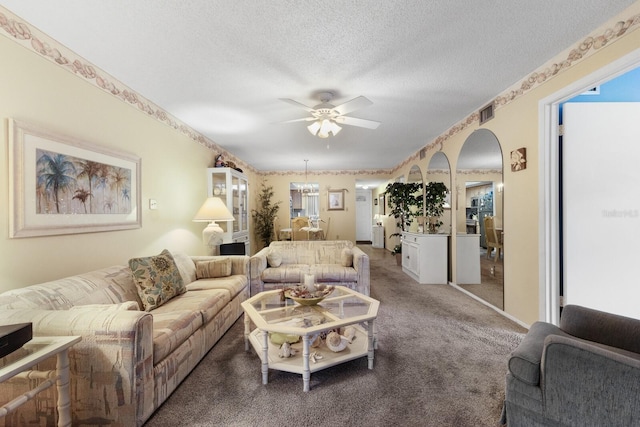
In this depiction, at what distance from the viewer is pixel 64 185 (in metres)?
1.92

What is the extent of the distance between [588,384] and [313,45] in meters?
2.38

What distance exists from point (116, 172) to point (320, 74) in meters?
2.05

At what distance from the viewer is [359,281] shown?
127 inches

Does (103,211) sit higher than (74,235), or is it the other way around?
(103,211)

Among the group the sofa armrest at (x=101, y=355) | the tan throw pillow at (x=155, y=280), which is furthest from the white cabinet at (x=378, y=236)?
the sofa armrest at (x=101, y=355)

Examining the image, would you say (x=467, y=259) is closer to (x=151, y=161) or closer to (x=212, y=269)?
(x=212, y=269)

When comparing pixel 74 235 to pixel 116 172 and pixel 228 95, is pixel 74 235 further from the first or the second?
pixel 228 95

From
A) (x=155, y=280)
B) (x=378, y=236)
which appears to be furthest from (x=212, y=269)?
(x=378, y=236)

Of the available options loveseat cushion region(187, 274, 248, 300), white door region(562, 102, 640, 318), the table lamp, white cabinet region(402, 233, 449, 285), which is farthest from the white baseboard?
the table lamp

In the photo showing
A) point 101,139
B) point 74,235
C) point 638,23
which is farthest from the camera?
point 101,139

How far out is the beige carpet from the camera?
1436mm

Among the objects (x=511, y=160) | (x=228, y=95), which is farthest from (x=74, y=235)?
(x=511, y=160)

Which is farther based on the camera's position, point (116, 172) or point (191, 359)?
point (116, 172)

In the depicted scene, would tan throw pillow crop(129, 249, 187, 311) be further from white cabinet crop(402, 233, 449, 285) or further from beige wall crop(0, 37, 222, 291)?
white cabinet crop(402, 233, 449, 285)
